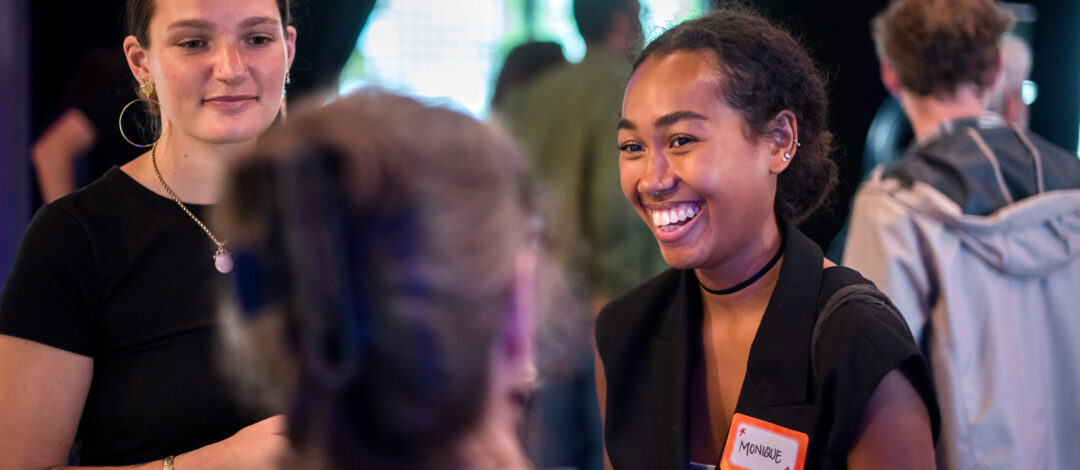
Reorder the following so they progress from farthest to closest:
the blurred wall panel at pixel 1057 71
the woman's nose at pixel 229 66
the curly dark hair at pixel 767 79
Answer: the blurred wall panel at pixel 1057 71, the curly dark hair at pixel 767 79, the woman's nose at pixel 229 66

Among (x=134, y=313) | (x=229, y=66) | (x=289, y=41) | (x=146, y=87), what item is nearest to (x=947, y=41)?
(x=289, y=41)

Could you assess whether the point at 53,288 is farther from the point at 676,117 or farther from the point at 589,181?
the point at 589,181

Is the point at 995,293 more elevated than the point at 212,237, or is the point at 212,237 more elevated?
the point at 212,237

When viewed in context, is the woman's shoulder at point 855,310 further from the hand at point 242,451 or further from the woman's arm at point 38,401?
the woman's arm at point 38,401

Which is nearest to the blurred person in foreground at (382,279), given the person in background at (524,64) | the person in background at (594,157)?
the person in background at (594,157)

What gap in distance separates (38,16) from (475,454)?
310 cm

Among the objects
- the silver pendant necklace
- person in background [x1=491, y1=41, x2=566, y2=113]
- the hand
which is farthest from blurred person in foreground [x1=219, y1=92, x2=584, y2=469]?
person in background [x1=491, y1=41, x2=566, y2=113]

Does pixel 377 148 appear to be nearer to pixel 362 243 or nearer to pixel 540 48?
pixel 362 243

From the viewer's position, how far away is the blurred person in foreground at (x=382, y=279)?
0.59 metres

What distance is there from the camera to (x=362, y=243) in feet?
1.94

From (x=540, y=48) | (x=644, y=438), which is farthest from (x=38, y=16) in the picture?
(x=644, y=438)

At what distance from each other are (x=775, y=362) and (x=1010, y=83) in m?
1.81

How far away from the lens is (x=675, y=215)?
55.7 inches

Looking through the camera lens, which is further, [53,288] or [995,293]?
[995,293]
